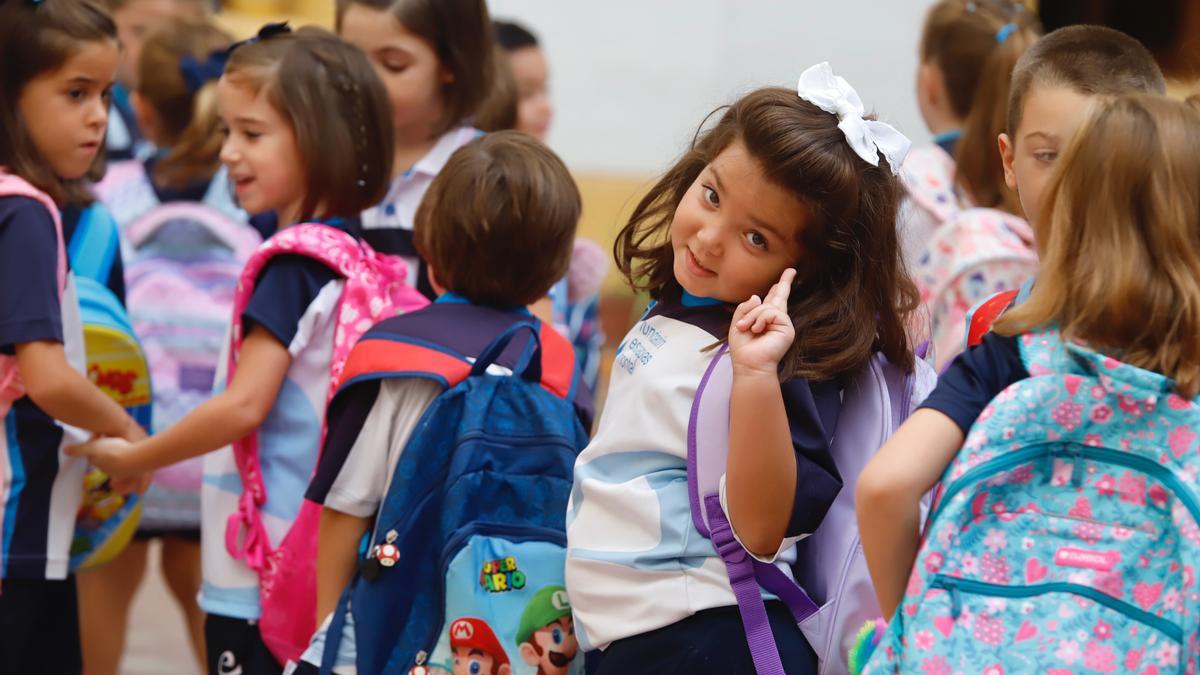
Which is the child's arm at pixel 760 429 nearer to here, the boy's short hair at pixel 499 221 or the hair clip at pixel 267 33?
the boy's short hair at pixel 499 221

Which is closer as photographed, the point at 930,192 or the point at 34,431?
the point at 34,431

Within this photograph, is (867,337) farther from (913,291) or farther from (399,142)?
(399,142)

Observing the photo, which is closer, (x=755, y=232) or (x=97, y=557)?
(x=755, y=232)

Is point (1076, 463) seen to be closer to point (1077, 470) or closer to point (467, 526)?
point (1077, 470)

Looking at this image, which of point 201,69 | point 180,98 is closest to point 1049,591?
point 201,69

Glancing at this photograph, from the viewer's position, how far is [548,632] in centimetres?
236

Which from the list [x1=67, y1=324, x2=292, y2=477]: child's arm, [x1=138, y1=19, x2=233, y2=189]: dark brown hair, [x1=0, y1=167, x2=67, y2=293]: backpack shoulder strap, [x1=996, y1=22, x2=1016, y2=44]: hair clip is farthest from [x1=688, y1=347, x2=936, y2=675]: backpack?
[x1=138, y1=19, x2=233, y2=189]: dark brown hair

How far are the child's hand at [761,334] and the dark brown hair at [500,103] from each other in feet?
5.42

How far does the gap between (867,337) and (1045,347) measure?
32 cm

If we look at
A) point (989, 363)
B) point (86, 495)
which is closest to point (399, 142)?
point (86, 495)

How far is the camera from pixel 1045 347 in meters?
1.83

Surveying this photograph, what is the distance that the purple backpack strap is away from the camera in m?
2.03

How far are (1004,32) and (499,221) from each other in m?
1.88

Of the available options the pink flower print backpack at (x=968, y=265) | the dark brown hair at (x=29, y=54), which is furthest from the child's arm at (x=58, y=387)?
the pink flower print backpack at (x=968, y=265)
